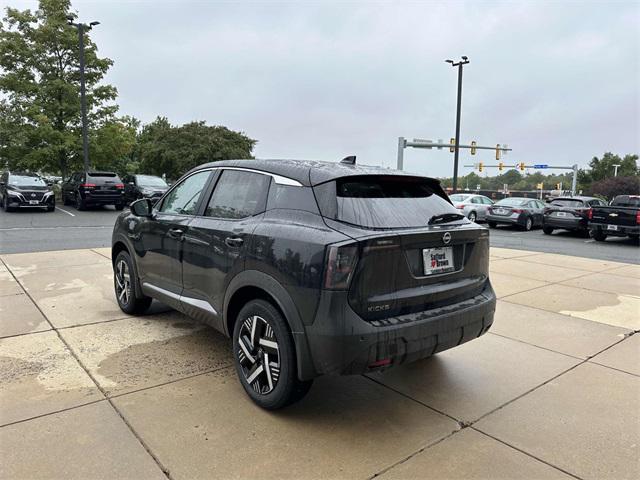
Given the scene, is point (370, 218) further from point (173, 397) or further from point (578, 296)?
point (578, 296)

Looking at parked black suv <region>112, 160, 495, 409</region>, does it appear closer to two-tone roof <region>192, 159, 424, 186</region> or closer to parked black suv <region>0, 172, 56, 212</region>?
two-tone roof <region>192, 159, 424, 186</region>

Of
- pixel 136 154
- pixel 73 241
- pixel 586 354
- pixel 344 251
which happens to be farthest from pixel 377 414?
pixel 136 154

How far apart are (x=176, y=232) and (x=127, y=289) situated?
1.51 meters

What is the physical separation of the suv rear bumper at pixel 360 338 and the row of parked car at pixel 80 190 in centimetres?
1748

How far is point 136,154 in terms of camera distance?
55250 millimetres

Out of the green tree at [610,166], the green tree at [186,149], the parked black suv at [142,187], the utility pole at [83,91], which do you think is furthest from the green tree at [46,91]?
the green tree at [610,166]

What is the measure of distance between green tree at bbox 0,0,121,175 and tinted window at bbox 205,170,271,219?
76.8 feet

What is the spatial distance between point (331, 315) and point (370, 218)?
70cm

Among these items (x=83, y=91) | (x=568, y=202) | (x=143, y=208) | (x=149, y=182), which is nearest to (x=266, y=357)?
(x=143, y=208)

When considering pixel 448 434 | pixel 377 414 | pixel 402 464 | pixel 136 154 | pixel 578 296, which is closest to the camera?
pixel 402 464

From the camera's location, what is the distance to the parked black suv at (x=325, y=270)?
2828 mm

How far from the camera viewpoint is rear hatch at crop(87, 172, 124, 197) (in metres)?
20.6

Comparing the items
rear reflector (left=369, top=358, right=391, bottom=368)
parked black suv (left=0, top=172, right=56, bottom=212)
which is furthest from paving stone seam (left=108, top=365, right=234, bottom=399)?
parked black suv (left=0, top=172, right=56, bottom=212)

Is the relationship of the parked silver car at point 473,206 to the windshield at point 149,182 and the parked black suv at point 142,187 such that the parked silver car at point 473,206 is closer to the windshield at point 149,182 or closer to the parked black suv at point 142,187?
the parked black suv at point 142,187
